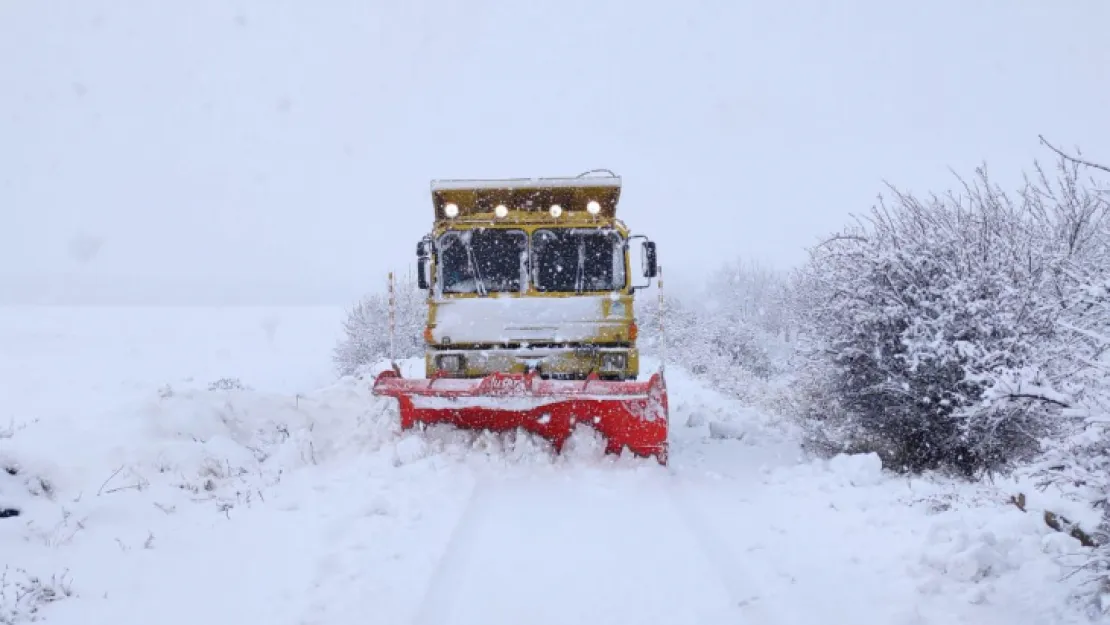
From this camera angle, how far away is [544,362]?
7500 millimetres

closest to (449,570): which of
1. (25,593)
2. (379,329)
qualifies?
(25,593)

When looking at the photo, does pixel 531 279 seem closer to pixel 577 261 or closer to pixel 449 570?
pixel 577 261

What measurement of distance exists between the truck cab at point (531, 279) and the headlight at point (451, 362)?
0.01 meters

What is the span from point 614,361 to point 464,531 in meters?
3.19

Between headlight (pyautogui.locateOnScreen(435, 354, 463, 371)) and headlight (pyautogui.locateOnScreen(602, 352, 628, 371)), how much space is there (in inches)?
61.3

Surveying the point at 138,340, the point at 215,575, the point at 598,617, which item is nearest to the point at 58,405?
the point at 215,575

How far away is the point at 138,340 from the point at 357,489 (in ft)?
129

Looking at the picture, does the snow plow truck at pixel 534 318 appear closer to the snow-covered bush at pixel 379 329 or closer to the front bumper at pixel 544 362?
the front bumper at pixel 544 362

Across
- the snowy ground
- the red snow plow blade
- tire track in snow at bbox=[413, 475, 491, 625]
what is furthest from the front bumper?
tire track in snow at bbox=[413, 475, 491, 625]

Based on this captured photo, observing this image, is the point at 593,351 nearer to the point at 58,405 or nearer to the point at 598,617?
the point at 598,617

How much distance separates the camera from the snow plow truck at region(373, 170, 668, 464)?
6.66m

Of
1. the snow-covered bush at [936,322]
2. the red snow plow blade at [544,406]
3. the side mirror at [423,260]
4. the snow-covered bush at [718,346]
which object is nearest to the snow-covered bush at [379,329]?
the snow-covered bush at [718,346]

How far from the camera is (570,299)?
780 cm

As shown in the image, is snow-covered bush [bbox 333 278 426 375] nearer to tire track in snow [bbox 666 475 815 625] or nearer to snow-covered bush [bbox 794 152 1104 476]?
snow-covered bush [bbox 794 152 1104 476]
